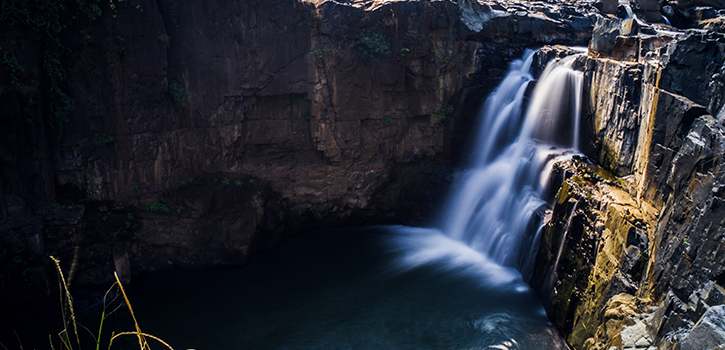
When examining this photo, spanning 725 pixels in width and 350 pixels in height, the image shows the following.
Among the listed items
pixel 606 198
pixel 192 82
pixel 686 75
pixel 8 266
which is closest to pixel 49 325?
pixel 8 266

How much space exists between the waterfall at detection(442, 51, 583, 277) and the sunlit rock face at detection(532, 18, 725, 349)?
0.63m

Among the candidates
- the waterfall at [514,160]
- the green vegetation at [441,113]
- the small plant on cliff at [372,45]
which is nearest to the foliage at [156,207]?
the small plant on cliff at [372,45]

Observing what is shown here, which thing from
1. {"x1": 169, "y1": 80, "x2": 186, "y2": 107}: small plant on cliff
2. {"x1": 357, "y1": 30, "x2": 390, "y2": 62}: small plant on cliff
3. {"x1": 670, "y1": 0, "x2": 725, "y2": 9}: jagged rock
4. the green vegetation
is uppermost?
{"x1": 670, "y1": 0, "x2": 725, "y2": 9}: jagged rock

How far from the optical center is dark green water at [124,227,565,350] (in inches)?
396

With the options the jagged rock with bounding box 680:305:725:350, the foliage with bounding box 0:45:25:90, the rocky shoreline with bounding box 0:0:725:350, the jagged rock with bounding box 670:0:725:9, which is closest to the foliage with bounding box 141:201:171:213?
the rocky shoreline with bounding box 0:0:725:350

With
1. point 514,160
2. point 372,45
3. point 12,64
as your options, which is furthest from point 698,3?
point 12,64

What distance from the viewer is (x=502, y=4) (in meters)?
15.5

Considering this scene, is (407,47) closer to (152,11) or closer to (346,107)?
(346,107)

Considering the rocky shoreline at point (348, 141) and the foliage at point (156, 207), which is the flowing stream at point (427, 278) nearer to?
the rocky shoreline at point (348, 141)

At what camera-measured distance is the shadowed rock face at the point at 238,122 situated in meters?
11.2

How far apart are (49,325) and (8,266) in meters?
1.63

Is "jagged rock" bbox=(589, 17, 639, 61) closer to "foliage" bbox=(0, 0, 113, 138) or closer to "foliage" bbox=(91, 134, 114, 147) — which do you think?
"foliage" bbox=(0, 0, 113, 138)

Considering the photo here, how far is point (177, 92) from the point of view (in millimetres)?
12336

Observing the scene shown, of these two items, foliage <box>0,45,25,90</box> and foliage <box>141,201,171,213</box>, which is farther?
foliage <box>141,201,171,213</box>
